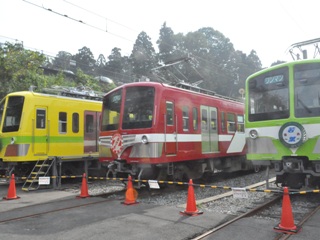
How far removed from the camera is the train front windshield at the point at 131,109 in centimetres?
991

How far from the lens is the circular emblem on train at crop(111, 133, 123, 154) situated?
33.0ft

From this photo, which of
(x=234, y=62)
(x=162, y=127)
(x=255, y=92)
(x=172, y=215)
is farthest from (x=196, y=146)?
(x=234, y=62)

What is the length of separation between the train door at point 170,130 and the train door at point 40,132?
4.95 metres

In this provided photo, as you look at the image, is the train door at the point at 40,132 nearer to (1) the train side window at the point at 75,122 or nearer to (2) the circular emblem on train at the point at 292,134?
(1) the train side window at the point at 75,122

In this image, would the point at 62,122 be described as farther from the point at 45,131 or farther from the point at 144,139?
the point at 144,139

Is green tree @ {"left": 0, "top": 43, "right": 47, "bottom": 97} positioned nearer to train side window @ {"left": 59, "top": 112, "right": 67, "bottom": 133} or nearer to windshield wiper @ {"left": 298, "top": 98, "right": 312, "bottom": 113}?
train side window @ {"left": 59, "top": 112, "right": 67, "bottom": 133}

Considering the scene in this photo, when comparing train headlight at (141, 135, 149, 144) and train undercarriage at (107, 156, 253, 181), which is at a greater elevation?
train headlight at (141, 135, 149, 144)

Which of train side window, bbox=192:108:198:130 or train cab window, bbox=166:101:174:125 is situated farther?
train side window, bbox=192:108:198:130

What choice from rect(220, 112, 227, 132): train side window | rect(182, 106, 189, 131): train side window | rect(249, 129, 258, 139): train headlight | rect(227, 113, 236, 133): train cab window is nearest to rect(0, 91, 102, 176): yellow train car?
rect(182, 106, 189, 131): train side window

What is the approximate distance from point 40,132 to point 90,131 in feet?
7.44

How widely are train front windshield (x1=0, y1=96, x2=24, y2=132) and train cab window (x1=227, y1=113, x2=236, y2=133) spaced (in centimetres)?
799

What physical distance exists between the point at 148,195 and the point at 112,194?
1178 mm

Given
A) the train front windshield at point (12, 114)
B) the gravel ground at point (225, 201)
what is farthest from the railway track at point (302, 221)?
the train front windshield at point (12, 114)

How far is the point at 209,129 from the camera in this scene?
40.2 feet
